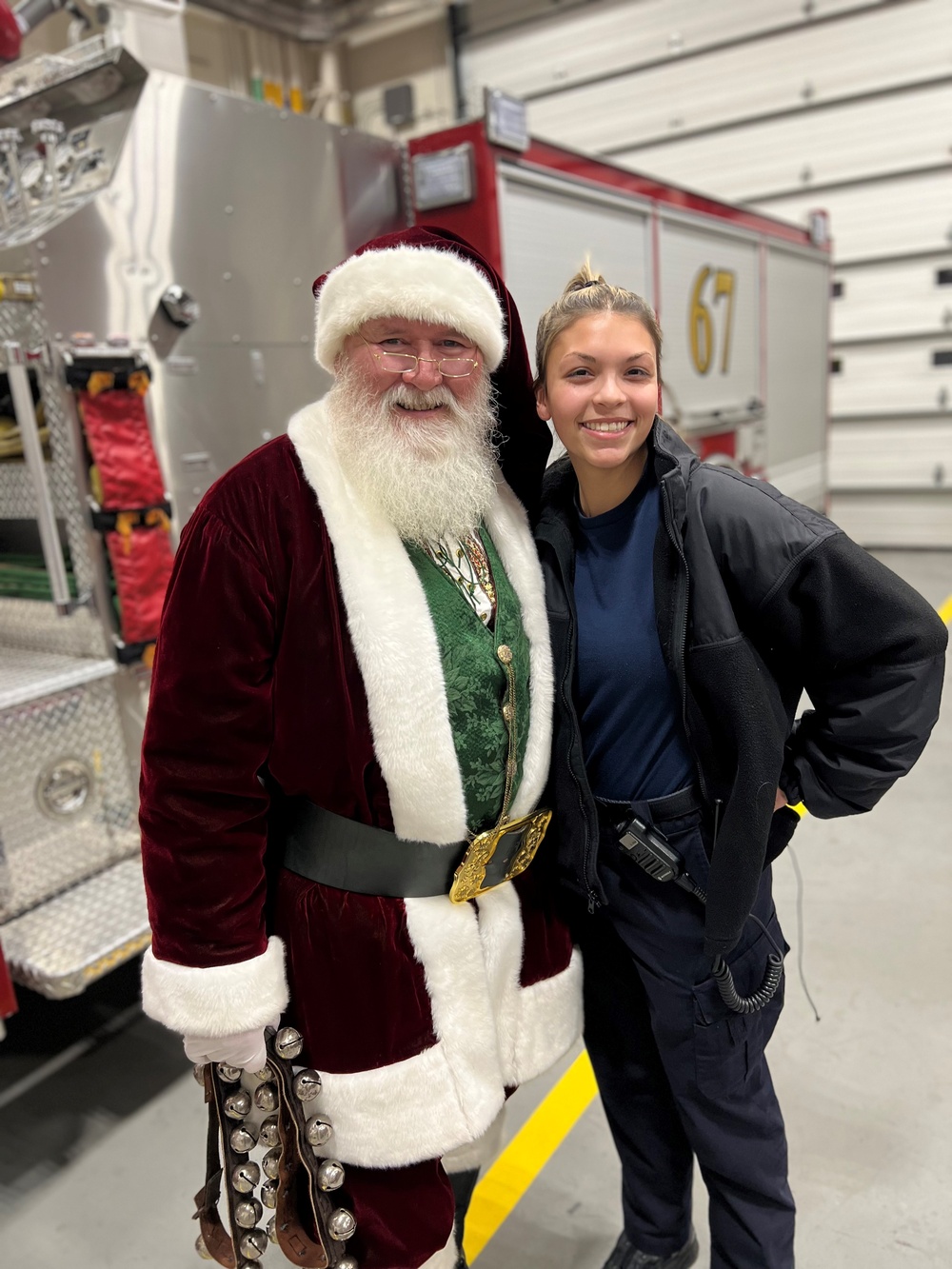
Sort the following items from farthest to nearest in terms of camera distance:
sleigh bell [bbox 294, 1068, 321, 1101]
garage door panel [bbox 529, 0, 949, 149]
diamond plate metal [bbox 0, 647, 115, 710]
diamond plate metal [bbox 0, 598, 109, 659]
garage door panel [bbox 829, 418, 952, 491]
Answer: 1. garage door panel [bbox 829, 418, 952, 491]
2. garage door panel [bbox 529, 0, 949, 149]
3. diamond plate metal [bbox 0, 598, 109, 659]
4. diamond plate metal [bbox 0, 647, 115, 710]
5. sleigh bell [bbox 294, 1068, 321, 1101]

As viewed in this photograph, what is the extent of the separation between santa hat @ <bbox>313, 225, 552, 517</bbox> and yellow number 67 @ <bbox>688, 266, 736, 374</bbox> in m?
3.92

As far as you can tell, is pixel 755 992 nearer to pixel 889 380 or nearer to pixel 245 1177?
pixel 245 1177

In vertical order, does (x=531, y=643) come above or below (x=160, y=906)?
above

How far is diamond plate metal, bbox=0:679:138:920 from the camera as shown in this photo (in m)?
2.47

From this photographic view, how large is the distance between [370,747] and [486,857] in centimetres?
28

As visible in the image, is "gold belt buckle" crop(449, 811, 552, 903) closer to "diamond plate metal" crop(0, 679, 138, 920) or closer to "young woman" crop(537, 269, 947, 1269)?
"young woman" crop(537, 269, 947, 1269)

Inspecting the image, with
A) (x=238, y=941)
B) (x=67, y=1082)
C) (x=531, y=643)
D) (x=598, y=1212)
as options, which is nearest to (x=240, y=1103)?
(x=238, y=941)

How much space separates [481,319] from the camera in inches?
54.2

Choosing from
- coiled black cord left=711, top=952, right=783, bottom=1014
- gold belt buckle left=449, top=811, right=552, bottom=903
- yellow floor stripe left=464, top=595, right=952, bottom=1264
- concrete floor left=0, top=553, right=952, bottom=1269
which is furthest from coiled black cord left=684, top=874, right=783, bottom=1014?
concrete floor left=0, top=553, right=952, bottom=1269

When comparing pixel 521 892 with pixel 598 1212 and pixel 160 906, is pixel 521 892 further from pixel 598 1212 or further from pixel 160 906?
pixel 598 1212

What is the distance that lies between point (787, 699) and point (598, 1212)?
1307mm

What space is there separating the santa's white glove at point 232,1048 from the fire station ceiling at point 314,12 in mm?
9232

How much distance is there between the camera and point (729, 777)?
1.44 metres

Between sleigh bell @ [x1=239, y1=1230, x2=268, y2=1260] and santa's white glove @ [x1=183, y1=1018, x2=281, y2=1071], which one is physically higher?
santa's white glove @ [x1=183, y1=1018, x2=281, y2=1071]
